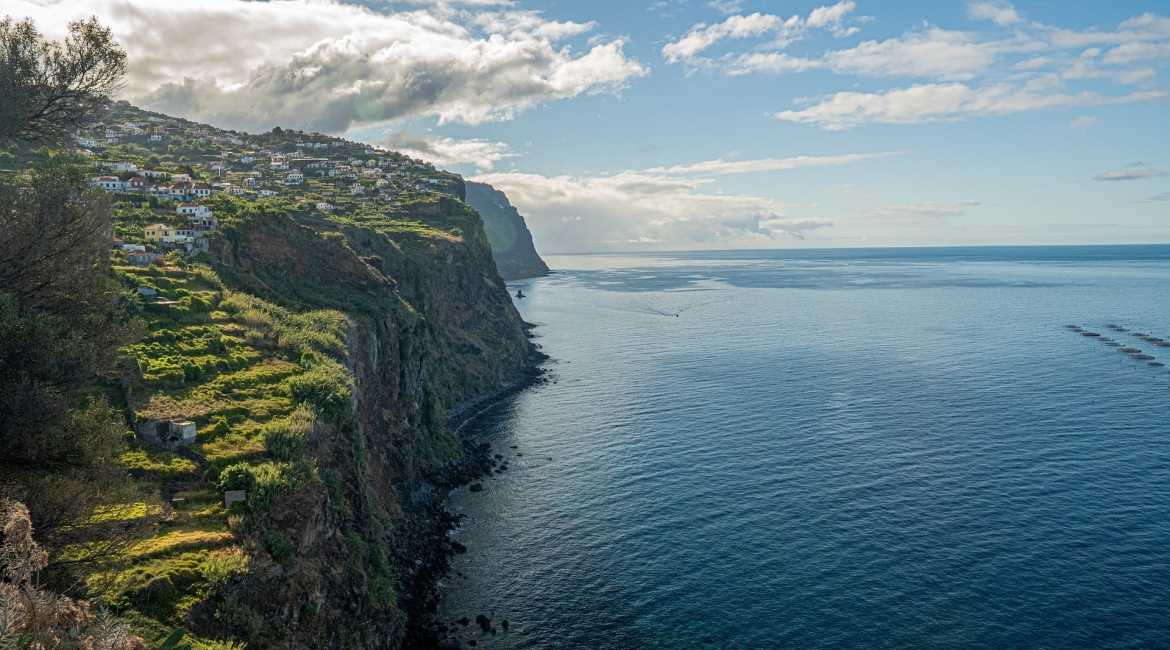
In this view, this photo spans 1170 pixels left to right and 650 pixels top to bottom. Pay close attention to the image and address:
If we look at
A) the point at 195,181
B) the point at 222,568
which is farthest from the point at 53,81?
the point at 195,181

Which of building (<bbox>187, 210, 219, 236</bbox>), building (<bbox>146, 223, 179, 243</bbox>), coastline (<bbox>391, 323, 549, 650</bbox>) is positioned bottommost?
coastline (<bbox>391, 323, 549, 650</bbox>)

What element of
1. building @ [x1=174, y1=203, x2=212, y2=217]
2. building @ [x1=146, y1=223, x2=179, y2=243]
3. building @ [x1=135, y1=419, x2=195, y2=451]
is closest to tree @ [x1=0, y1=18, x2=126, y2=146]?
building @ [x1=135, y1=419, x2=195, y2=451]

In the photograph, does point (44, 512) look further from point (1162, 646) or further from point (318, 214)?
point (318, 214)

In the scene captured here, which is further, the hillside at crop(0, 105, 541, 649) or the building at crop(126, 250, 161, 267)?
the building at crop(126, 250, 161, 267)

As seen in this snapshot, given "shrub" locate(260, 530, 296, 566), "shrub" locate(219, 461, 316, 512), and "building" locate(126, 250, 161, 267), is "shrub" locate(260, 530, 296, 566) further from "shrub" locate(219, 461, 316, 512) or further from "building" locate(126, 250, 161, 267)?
"building" locate(126, 250, 161, 267)

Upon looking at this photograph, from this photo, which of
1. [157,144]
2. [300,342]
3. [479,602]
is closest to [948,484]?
[479,602]

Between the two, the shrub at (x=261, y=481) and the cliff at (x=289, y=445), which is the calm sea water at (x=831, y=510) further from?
the shrub at (x=261, y=481)

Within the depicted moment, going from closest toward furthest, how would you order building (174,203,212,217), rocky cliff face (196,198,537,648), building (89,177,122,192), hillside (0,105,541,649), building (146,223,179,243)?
hillside (0,105,541,649) < rocky cliff face (196,198,537,648) < building (146,223,179,243) < building (174,203,212,217) < building (89,177,122,192)

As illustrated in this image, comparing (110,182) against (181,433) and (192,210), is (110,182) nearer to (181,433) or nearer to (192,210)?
(192,210)

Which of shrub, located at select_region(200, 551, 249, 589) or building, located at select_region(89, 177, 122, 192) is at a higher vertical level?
building, located at select_region(89, 177, 122, 192)
